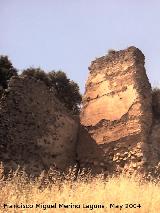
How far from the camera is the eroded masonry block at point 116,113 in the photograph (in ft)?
42.8

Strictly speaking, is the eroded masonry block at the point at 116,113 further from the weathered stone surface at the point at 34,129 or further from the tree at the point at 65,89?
the tree at the point at 65,89

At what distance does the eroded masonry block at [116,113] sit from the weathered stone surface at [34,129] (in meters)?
0.81

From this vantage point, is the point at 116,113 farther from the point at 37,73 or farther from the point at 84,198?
the point at 37,73

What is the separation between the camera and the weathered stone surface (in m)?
11.6

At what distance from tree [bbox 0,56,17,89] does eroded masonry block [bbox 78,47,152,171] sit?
642cm

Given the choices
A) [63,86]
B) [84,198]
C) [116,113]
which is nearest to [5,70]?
[63,86]

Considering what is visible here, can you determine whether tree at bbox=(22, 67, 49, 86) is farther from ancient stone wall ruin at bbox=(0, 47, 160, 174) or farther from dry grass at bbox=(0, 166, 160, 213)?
dry grass at bbox=(0, 166, 160, 213)

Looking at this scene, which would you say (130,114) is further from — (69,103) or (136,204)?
(69,103)

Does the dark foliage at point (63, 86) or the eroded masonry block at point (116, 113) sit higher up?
the dark foliage at point (63, 86)

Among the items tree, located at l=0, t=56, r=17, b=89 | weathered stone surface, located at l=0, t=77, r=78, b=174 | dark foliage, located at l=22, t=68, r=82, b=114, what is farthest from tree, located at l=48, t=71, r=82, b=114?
weathered stone surface, located at l=0, t=77, r=78, b=174

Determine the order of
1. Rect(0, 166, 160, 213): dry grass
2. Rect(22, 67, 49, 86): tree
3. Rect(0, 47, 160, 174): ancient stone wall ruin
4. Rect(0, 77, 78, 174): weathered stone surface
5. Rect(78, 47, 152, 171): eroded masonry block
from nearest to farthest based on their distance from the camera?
Rect(0, 166, 160, 213): dry grass < Rect(0, 77, 78, 174): weathered stone surface < Rect(0, 47, 160, 174): ancient stone wall ruin < Rect(78, 47, 152, 171): eroded masonry block < Rect(22, 67, 49, 86): tree

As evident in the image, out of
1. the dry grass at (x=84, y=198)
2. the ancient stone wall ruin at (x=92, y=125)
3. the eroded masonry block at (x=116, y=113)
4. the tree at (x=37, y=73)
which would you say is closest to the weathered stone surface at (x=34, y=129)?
the ancient stone wall ruin at (x=92, y=125)

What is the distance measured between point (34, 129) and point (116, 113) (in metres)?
A: 3.37

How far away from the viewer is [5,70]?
21.2 meters
